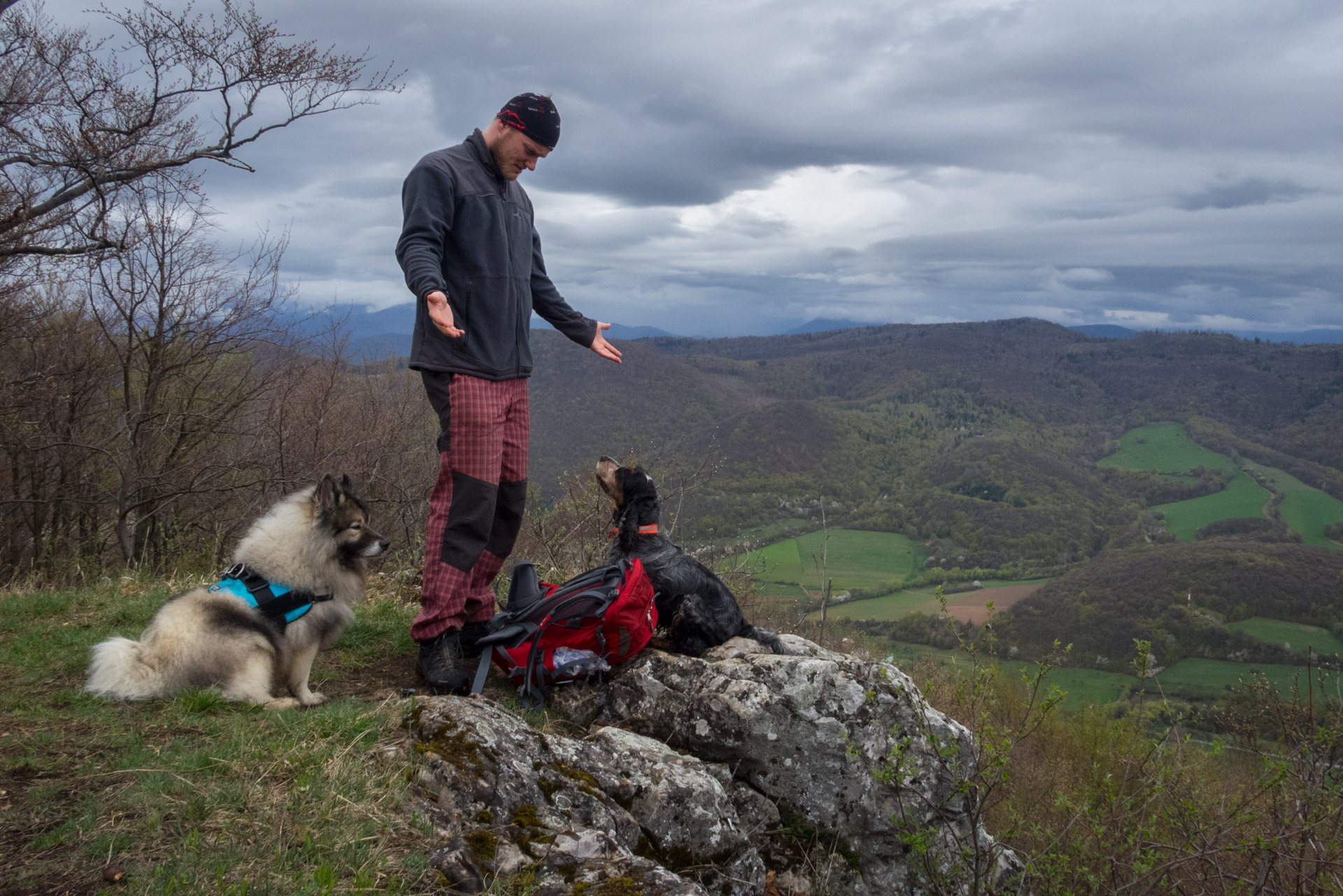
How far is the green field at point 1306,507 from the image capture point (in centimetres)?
6875

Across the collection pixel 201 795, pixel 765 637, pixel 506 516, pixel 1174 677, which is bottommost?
pixel 1174 677

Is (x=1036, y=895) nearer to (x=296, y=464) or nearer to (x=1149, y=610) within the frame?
(x=296, y=464)

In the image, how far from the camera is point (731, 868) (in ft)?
11.8

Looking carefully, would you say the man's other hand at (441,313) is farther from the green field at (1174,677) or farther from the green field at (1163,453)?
the green field at (1163,453)

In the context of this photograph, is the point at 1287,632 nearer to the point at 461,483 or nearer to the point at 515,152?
the point at 461,483

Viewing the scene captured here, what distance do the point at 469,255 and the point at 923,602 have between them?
51855 millimetres

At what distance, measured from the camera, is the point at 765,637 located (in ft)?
17.5

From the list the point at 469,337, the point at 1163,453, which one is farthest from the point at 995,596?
the point at 1163,453

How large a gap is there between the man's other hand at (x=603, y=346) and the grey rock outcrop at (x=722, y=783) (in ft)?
6.56

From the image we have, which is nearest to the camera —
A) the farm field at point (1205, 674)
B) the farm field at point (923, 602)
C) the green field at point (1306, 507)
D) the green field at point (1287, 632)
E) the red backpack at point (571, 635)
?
the red backpack at point (571, 635)

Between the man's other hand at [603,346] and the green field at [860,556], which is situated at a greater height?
the man's other hand at [603,346]

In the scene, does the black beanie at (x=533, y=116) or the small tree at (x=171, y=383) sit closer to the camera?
the black beanie at (x=533, y=116)

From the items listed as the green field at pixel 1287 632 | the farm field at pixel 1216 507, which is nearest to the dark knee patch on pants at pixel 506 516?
the green field at pixel 1287 632

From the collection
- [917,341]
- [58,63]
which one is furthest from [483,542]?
[917,341]
